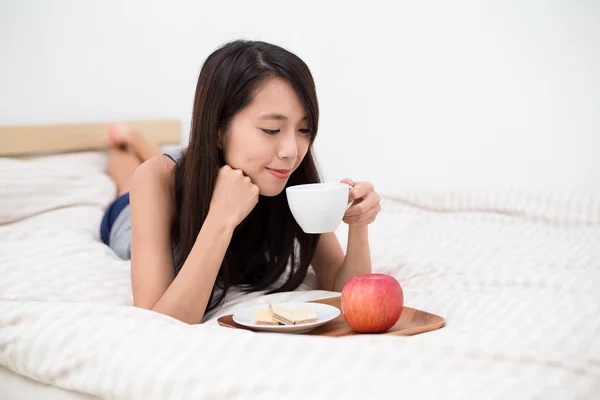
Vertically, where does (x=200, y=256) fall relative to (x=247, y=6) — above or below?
below

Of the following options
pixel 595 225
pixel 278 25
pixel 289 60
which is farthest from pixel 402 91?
pixel 289 60

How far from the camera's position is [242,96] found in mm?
1217

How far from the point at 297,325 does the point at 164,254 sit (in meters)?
0.40

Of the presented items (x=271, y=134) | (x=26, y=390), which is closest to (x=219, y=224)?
(x=271, y=134)

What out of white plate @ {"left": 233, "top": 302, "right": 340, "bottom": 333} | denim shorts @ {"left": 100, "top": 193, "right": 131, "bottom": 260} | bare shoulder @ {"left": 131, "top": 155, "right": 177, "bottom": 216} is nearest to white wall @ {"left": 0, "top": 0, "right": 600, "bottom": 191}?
denim shorts @ {"left": 100, "top": 193, "right": 131, "bottom": 260}

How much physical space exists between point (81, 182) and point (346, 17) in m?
1.28

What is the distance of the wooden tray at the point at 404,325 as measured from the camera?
966 mm

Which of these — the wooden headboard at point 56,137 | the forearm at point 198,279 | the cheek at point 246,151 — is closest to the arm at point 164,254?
the forearm at point 198,279

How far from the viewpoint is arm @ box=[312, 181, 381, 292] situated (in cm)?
124

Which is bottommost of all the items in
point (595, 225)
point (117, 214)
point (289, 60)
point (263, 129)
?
point (117, 214)

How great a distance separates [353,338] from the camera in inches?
33.8

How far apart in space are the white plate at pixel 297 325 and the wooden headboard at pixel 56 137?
4.48 feet

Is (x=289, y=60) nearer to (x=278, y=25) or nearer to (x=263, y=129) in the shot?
(x=263, y=129)

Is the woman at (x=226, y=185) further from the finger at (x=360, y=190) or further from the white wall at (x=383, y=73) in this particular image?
the white wall at (x=383, y=73)
